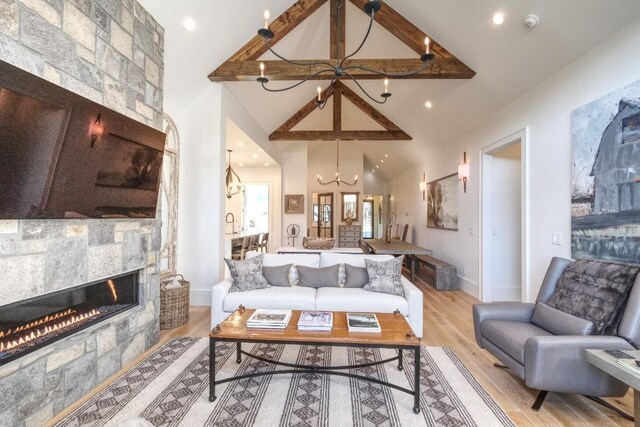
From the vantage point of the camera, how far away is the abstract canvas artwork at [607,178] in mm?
Result: 2393

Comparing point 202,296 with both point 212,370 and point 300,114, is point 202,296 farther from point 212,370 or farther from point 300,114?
point 300,114

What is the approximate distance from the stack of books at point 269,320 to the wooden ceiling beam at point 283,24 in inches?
139

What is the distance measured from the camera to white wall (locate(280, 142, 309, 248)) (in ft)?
30.5

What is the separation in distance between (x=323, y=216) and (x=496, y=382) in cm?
824

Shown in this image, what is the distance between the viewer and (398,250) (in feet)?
19.7

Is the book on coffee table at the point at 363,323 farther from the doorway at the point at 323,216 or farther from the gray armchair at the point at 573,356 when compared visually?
the doorway at the point at 323,216

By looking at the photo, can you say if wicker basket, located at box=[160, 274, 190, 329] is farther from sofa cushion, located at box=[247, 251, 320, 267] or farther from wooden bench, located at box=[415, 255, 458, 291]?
wooden bench, located at box=[415, 255, 458, 291]

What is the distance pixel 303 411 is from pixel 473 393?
1.27 m

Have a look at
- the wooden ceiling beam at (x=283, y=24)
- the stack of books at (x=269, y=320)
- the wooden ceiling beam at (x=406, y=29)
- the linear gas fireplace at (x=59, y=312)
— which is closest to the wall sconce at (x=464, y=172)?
the wooden ceiling beam at (x=406, y=29)

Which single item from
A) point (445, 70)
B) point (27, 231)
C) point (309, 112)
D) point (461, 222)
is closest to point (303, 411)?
point (27, 231)

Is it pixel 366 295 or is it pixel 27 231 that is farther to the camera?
pixel 366 295

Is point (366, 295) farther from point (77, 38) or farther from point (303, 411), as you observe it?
point (77, 38)

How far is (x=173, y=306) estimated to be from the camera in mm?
3562

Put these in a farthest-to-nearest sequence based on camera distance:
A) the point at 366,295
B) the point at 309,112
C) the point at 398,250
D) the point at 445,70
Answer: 1. the point at 309,112
2. the point at 398,250
3. the point at 445,70
4. the point at 366,295
